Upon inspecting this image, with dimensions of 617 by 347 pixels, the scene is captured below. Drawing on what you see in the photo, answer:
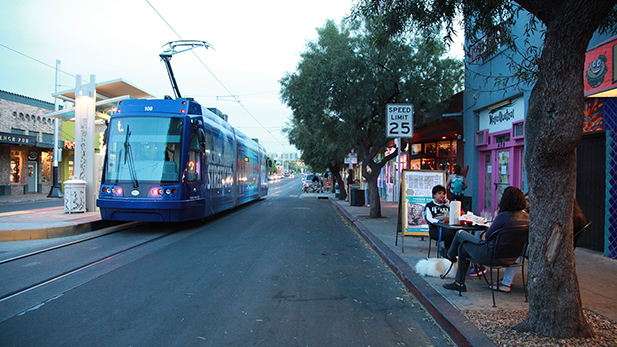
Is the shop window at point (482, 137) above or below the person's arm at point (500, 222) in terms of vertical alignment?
above

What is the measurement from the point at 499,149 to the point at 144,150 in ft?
32.4

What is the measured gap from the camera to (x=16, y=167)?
28781 mm

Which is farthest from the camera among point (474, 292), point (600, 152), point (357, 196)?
point (357, 196)

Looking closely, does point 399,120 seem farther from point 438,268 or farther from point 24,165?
point 24,165

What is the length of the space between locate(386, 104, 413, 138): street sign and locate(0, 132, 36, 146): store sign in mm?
25950

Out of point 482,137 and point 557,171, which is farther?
point 482,137

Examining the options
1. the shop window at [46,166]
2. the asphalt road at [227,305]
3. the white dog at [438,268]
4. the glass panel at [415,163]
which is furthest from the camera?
the shop window at [46,166]

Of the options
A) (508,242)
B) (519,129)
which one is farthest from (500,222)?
(519,129)

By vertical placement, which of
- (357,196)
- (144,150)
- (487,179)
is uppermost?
(144,150)

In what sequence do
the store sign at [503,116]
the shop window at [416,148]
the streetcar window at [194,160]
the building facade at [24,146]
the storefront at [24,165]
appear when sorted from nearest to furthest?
the store sign at [503,116] → the streetcar window at [194,160] → the shop window at [416,148] → the storefront at [24,165] → the building facade at [24,146]

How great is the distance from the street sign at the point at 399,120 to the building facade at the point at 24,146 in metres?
26.2

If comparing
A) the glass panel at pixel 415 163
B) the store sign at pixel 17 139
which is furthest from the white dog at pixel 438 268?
the store sign at pixel 17 139

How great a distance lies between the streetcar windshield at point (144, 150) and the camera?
32.0 ft

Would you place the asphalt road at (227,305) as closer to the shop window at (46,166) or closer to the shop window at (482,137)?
the shop window at (482,137)
